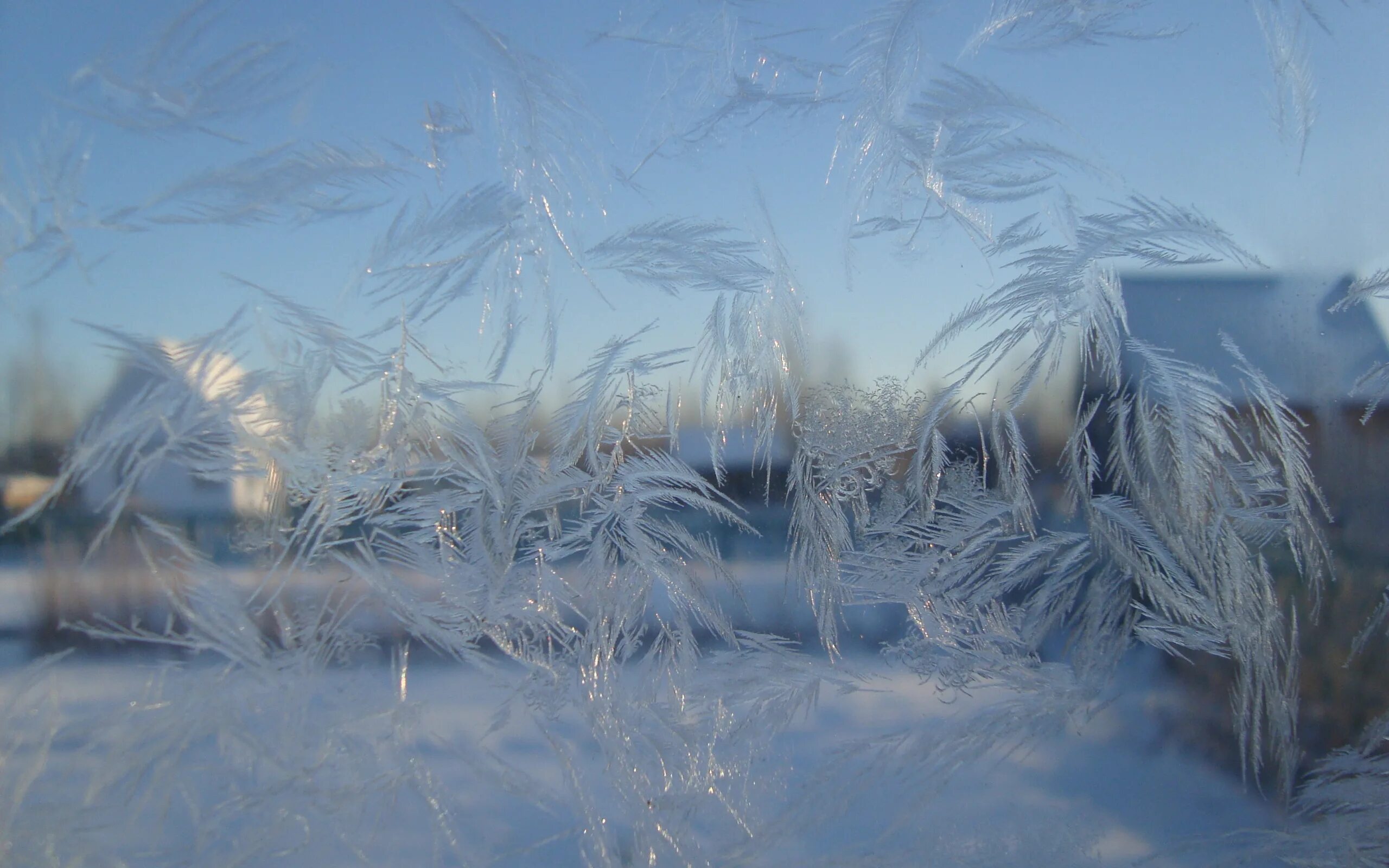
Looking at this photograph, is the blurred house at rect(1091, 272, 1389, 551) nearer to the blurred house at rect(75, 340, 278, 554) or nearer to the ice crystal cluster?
the ice crystal cluster

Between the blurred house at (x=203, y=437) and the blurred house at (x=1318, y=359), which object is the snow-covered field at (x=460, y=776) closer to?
the blurred house at (x=203, y=437)

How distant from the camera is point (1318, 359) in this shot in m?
1.67

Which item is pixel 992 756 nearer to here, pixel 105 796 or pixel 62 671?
pixel 105 796

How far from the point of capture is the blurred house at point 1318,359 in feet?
5.42

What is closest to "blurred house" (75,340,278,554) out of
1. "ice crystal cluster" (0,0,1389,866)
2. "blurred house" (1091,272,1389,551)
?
"ice crystal cluster" (0,0,1389,866)

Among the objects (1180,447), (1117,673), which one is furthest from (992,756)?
(1180,447)

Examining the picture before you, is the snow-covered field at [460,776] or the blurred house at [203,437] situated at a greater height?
the blurred house at [203,437]

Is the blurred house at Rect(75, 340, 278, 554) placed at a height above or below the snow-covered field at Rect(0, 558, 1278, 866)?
above

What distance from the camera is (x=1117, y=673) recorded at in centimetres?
168

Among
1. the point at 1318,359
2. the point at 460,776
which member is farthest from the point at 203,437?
the point at 1318,359

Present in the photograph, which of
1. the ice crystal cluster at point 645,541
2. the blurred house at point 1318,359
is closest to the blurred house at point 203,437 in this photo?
the ice crystal cluster at point 645,541

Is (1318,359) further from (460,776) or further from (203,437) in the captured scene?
(203,437)

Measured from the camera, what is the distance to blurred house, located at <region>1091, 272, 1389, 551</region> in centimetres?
165

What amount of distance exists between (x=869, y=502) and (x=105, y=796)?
1.73 m
